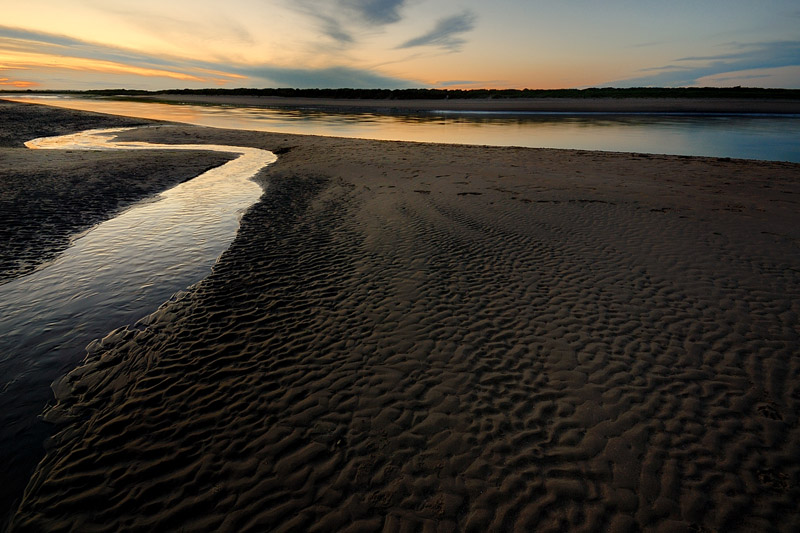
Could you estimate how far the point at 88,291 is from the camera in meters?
9.36

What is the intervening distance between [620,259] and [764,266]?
3.78m

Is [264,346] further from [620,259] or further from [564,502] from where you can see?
[620,259]

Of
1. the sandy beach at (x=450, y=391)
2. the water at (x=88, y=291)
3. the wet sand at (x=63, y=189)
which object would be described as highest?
the wet sand at (x=63, y=189)

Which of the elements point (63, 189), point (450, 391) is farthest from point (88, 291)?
point (63, 189)

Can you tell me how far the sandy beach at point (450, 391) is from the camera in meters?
4.55

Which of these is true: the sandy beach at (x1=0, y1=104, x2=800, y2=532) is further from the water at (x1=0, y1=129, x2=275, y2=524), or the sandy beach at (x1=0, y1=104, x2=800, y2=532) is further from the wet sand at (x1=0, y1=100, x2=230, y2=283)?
the wet sand at (x1=0, y1=100, x2=230, y2=283)

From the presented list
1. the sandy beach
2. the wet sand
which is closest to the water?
the sandy beach

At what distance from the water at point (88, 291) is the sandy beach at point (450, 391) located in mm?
438

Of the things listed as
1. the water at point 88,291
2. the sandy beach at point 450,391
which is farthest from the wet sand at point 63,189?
the sandy beach at point 450,391

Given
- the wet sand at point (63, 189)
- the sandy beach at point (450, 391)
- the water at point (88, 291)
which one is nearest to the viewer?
the sandy beach at point (450, 391)

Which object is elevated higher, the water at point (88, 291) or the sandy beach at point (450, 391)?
the water at point (88, 291)

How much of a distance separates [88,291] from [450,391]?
9.41 meters

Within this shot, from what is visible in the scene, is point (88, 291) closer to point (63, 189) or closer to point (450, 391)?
point (450, 391)

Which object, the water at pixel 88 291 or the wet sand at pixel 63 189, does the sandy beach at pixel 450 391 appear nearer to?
the water at pixel 88 291
